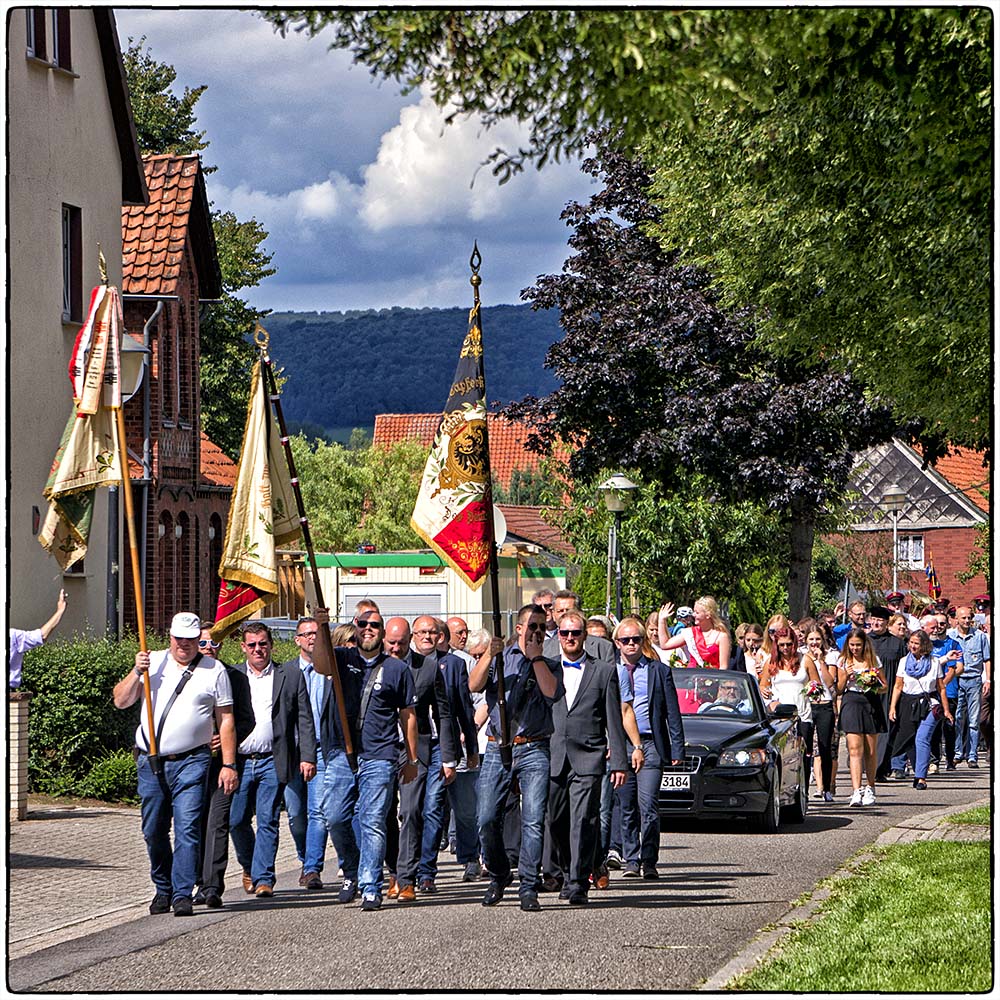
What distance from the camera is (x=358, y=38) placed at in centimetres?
962

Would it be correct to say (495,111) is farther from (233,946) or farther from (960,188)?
(233,946)

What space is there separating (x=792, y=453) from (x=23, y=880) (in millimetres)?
22231

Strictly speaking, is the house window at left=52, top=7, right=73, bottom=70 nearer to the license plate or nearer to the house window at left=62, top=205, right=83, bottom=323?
the house window at left=62, top=205, right=83, bottom=323

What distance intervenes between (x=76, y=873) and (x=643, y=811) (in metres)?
4.22

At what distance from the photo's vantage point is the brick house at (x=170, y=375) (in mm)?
29859

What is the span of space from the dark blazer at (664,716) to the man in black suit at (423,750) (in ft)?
5.91

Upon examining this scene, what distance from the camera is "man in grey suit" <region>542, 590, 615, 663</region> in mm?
13237

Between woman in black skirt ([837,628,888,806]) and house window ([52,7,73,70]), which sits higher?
house window ([52,7,73,70])

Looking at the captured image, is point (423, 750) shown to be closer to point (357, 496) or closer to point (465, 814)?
point (465, 814)

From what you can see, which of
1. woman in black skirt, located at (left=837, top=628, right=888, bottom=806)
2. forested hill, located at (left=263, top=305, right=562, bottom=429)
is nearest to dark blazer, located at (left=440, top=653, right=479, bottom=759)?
forested hill, located at (left=263, top=305, right=562, bottom=429)

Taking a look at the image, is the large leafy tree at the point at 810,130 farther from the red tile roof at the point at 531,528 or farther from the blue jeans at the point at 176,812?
the red tile roof at the point at 531,528

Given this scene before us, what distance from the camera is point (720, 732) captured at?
1659 centimetres

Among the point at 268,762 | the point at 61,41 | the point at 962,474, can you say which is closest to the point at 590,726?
the point at 268,762

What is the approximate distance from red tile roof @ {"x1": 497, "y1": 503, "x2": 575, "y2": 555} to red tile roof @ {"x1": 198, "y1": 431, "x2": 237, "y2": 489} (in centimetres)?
1568
